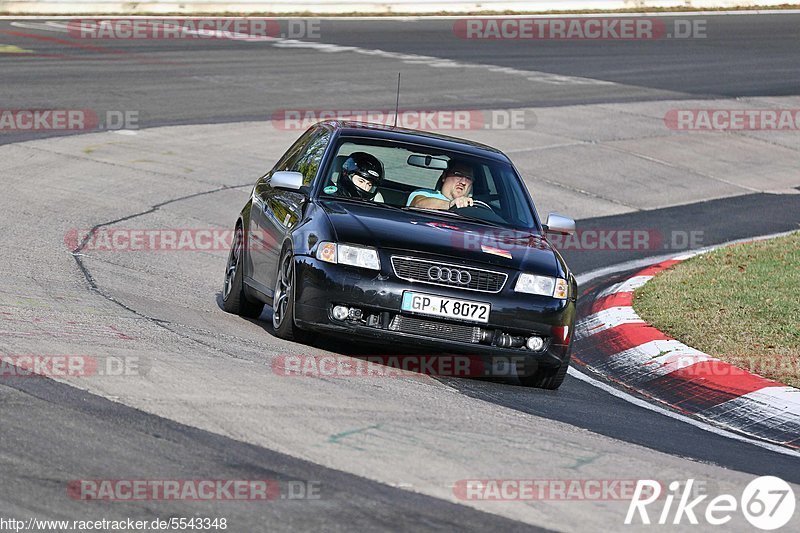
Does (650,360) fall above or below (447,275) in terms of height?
below

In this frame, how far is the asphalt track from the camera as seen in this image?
5.34m

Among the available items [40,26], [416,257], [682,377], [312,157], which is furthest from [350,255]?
[40,26]

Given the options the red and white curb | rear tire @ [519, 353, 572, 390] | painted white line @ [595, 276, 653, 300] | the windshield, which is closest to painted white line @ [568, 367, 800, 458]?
the red and white curb

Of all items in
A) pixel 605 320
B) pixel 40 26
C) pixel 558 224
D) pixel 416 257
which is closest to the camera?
pixel 416 257

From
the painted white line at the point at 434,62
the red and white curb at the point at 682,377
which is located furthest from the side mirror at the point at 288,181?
the painted white line at the point at 434,62

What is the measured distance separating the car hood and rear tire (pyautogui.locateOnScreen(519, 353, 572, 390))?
58 centimetres

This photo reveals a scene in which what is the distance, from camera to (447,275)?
8.20 m

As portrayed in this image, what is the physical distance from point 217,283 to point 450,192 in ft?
9.28

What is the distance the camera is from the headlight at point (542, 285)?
835 cm

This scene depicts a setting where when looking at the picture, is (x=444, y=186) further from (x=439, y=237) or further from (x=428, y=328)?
(x=428, y=328)

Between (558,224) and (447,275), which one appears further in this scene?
(558,224)

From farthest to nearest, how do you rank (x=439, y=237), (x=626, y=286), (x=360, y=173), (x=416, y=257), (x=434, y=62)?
(x=434, y=62) → (x=626, y=286) → (x=360, y=173) → (x=439, y=237) → (x=416, y=257)

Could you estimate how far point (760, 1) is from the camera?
3819 cm

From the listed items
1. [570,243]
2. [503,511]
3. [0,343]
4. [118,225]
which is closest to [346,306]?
[0,343]
